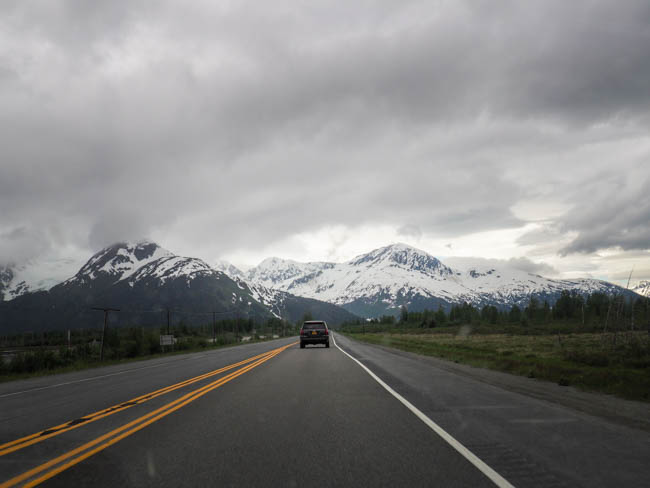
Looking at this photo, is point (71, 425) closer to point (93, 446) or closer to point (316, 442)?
point (93, 446)

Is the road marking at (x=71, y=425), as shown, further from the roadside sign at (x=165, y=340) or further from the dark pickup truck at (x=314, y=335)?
the roadside sign at (x=165, y=340)

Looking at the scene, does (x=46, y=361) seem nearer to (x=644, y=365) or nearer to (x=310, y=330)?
(x=310, y=330)

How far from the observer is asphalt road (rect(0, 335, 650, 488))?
4695 mm

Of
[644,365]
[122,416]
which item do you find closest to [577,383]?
[644,365]

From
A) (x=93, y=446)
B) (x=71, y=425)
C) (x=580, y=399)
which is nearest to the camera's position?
(x=93, y=446)

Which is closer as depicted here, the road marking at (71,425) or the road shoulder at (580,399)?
the road marking at (71,425)

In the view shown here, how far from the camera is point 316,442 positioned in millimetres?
6055

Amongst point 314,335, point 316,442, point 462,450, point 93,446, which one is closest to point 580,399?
point 462,450

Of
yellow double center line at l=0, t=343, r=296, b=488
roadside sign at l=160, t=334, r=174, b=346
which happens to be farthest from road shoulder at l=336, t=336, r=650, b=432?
roadside sign at l=160, t=334, r=174, b=346

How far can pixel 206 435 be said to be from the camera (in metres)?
6.56

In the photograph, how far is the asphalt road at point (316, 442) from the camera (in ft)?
15.4

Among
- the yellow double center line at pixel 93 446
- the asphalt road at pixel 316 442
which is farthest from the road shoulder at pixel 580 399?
the yellow double center line at pixel 93 446

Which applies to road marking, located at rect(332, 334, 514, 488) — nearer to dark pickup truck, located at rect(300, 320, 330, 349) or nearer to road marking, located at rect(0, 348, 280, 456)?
road marking, located at rect(0, 348, 280, 456)

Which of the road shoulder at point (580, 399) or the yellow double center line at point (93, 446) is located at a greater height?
the yellow double center line at point (93, 446)
